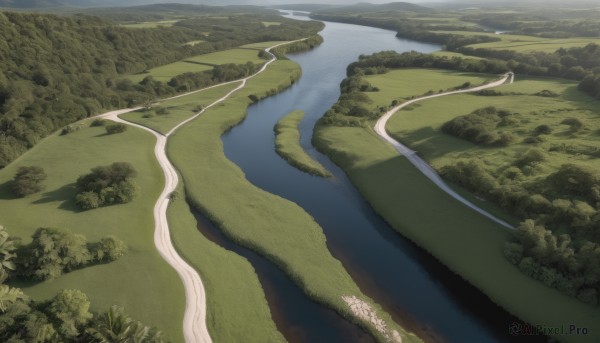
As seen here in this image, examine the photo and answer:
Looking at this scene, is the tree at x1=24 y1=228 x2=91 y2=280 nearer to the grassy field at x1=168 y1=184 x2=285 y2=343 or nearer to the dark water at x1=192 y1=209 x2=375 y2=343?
the grassy field at x1=168 y1=184 x2=285 y2=343

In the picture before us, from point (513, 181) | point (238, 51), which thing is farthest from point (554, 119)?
point (238, 51)

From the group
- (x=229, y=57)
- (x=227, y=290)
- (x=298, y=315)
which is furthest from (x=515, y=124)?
(x=229, y=57)

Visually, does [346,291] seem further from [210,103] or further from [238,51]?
[238,51]

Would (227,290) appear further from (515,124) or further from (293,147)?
(515,124)

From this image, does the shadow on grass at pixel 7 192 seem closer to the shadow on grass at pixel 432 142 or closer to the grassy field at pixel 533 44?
the shadow on grass at pixel 432 142

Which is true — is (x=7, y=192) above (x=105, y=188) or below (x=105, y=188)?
below
